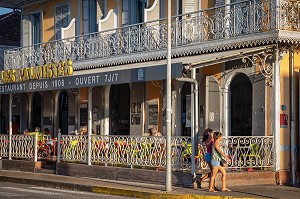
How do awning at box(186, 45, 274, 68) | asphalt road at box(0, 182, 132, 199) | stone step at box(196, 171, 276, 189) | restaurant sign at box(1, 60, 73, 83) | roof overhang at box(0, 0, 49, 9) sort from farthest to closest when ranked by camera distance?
roof overhang at box(0, 0, 49, 9) < restaurant sign at box(1, 60, 73, 83) < awning at box(186, 45, 274, 68) < stone step at box(196, 171, 276, 189) < asphalt road at box(0, 182, 132, 199)

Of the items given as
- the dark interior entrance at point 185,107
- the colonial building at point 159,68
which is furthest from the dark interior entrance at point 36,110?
the dark interior entrance at point 185,107

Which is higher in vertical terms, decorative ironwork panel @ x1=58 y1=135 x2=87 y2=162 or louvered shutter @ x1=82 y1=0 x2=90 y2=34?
louvered shutter @ x1=82 y1=0 x2=90 y2=34

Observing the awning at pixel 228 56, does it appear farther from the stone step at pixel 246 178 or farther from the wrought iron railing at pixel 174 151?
the stone step at pixel 246 178

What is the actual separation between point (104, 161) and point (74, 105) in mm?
7070

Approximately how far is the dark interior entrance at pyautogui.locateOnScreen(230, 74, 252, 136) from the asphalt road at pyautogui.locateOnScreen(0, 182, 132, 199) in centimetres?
494

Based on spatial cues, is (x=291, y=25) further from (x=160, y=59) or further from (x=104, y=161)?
(x=104, y=161)

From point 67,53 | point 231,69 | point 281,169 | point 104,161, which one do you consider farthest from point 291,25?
point 67,53

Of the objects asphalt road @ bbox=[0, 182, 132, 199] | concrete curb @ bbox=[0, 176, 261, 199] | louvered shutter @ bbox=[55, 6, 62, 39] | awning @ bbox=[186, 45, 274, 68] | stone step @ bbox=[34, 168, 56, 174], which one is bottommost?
asphalt road @ bbox=[0, 182, 132, 199]

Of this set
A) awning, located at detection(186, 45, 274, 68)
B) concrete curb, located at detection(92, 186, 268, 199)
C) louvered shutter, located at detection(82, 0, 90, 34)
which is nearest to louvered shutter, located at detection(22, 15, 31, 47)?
louvered shutter, located at detection(82, 0, 90, 34)

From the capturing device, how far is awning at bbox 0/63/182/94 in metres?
19.4

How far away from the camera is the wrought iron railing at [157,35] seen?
19.4 metres

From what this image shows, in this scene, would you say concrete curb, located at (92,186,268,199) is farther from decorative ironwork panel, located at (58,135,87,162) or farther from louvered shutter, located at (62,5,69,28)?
louvered shutter, located at (62,5,69,28)

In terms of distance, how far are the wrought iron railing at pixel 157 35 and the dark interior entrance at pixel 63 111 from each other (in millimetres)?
2156

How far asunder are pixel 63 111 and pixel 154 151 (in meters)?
10.0
